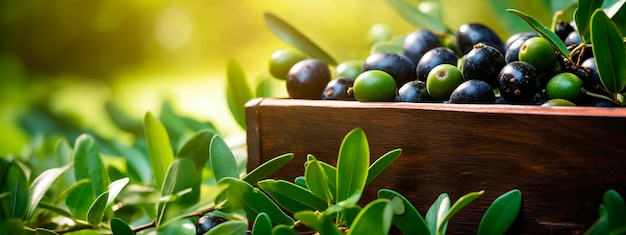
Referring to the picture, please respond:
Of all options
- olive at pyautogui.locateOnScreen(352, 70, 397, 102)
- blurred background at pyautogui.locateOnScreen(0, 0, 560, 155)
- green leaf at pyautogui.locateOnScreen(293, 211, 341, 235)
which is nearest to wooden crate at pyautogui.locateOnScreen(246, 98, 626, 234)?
olive at pyautogui.locateOnScreen(352, 70, 397, 102)

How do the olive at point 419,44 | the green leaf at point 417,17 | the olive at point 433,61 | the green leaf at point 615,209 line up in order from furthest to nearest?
the green leaf at point 417,17, the olive at point 419,44, the olive at point 433,61, the green leaf at point 615,209

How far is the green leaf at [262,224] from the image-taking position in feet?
1.54

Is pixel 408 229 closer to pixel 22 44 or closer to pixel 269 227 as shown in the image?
pixel 269 227

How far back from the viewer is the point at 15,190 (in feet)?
1.97

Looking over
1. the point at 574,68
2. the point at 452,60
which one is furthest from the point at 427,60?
the point at 574,68

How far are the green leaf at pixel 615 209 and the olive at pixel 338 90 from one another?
0.91ft

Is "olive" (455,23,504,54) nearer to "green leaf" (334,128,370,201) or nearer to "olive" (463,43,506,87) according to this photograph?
"olive" (463,43,506,87)

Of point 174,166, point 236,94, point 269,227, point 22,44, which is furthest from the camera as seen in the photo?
point 22,44

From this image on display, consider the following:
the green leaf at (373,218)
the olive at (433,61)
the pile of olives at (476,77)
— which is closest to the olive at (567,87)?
the pile of olives at (476,77)

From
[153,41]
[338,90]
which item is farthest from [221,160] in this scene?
[153,41]

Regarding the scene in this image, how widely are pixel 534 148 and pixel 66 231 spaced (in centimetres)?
46

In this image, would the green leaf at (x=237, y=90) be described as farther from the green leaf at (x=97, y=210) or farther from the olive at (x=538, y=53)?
the olive at (x=538, y=53)

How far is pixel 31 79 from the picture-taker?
2.70m

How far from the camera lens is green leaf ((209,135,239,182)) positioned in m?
0.55
